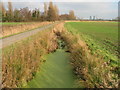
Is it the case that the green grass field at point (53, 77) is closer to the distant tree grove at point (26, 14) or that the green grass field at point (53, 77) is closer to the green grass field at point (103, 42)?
the green grass field at point (103, 42)

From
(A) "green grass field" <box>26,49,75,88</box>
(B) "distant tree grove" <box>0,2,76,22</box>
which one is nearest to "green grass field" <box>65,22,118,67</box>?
(A) "green grass field" <box>26,49,75,88</box>

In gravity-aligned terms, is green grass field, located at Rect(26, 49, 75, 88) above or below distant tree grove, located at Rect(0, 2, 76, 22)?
below

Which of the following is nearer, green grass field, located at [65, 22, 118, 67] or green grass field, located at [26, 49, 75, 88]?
green grass field, located at [26, 49, 75, 88]

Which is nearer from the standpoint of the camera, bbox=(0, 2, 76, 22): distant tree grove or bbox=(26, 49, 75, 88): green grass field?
bbox=(26, 49, 75, 88): green grass field

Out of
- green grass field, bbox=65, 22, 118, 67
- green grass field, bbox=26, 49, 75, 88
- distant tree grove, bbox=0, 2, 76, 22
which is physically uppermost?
distant tree grove, bbox=0, 2, 76, 22

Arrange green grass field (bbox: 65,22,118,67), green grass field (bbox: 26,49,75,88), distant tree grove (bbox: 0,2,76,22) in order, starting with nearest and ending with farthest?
green grass field (bbox: 26,49,75,88), green grass field (bbox: 65,22,118,67), distant tree grove (bbox: 0,2,76,22)

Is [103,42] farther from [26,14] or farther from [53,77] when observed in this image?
[26,14]

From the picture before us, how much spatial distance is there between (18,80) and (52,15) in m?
62.3

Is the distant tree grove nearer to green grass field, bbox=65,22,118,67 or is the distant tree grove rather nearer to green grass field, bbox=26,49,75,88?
green grass field, bbox=65,22,118,67

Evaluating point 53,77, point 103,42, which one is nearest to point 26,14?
point 103,42

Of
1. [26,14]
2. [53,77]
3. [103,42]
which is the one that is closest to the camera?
[53,77]

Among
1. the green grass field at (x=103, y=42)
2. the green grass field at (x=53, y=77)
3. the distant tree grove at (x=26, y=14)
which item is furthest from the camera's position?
the distant tree grove at (x=26, y=14)

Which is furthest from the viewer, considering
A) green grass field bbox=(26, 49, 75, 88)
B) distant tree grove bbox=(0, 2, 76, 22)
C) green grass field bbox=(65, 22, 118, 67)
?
distant tree grove bbox=(0, 2, 76, 22)

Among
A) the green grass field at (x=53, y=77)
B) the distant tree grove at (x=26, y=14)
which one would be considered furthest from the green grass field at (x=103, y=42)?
the distant tree grove at (x=26, y=14)
